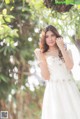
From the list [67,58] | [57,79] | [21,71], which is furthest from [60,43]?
[21,71]

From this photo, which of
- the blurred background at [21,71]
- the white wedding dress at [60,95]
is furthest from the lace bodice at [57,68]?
the blurred background at [21,71]

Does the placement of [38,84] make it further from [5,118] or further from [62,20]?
[62,20]

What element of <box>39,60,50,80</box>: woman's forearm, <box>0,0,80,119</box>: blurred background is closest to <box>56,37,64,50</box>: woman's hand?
<box>39,60,50,80</box>: woman's forearm

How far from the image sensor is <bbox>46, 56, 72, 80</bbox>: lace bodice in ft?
5.36

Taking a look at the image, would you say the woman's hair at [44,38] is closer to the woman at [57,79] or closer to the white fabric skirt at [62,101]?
the woman at [57,79]

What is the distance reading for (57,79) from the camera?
5.36 ft

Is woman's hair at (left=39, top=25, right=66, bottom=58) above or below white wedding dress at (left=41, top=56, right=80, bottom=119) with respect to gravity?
above

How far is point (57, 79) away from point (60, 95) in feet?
0.25

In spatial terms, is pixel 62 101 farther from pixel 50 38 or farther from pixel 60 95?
pixel 50 38

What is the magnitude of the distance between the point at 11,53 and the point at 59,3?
1.01 meters

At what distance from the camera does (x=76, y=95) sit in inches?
63.6

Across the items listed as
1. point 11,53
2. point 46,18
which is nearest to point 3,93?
point 11,53

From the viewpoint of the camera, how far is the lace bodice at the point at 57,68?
1.63 m

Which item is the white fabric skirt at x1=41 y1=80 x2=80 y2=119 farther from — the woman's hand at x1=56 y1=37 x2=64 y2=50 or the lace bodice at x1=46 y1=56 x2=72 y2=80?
the woman's hand at x1=56 y1=37 x2=64 y2=50
